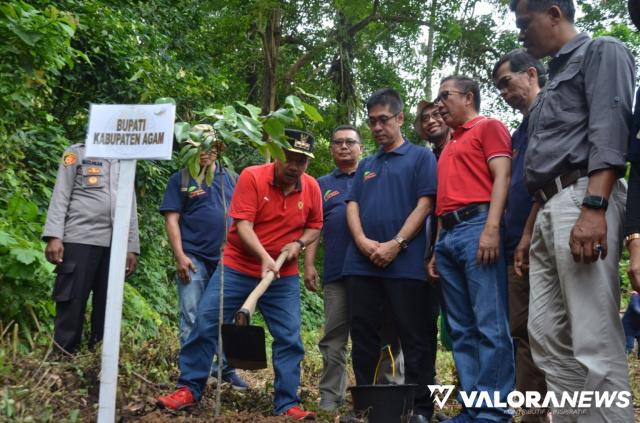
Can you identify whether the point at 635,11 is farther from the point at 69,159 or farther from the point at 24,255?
the point at 24,255

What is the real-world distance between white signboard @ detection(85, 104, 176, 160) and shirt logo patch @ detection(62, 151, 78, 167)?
1860 mm

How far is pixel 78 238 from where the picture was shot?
193 inches

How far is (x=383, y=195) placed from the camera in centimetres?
467

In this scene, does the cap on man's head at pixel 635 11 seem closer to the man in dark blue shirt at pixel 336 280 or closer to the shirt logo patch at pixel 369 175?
the shirt logo patch at pixel 369 175

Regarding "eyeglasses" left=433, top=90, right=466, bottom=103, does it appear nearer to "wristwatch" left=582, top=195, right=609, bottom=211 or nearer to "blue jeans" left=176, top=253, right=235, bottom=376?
"wristwatch" left=582, top=195, right=609, bottom=211

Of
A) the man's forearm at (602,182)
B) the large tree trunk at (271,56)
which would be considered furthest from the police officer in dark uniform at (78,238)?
the large tree trunk at (271,56)

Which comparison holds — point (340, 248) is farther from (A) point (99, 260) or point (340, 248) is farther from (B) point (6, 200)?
(B) point (6, 200)

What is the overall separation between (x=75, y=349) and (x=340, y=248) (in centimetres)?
203

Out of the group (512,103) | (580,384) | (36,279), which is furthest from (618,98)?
(36,279)

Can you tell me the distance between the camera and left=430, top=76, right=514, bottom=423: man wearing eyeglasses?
3.79 m

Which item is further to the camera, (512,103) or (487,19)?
(487,19)

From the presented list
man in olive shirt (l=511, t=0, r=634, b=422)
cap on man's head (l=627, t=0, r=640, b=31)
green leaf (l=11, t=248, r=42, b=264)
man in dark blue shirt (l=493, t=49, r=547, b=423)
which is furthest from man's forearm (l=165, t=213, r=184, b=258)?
cap on man's head (l=627, t=0, r=640, b=31)

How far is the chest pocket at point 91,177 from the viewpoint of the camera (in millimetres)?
5035

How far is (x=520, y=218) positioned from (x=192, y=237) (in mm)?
2669
